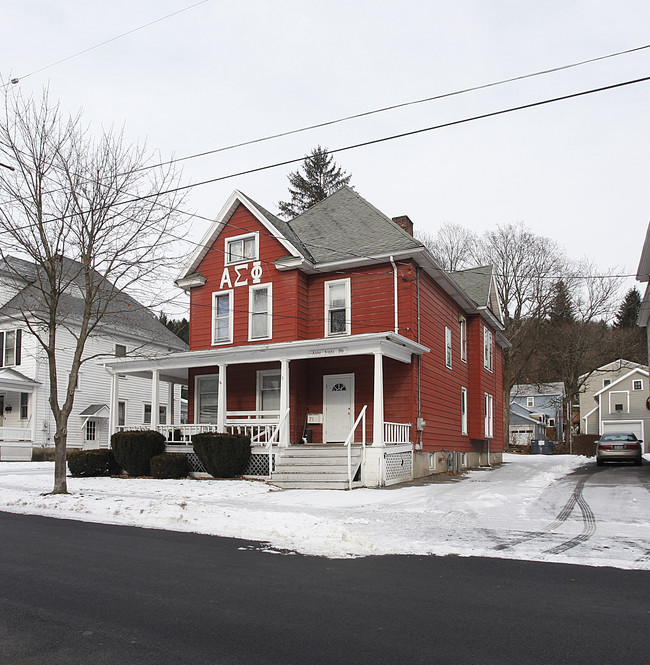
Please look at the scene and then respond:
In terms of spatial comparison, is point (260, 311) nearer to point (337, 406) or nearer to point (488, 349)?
point (337, 406)

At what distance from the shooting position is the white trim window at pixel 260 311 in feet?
66.6

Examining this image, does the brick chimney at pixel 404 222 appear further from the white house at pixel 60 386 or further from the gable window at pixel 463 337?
the white house at pixel 60 386

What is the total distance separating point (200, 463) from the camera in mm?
18719

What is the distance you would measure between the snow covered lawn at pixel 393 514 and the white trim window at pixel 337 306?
5.57m

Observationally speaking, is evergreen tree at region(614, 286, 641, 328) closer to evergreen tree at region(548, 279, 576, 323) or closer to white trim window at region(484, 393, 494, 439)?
evergreen tree at region(548, 279, 576, 323)

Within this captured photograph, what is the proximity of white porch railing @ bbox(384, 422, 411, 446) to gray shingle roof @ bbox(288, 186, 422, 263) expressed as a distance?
5014 mm

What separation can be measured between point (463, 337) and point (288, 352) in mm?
9780

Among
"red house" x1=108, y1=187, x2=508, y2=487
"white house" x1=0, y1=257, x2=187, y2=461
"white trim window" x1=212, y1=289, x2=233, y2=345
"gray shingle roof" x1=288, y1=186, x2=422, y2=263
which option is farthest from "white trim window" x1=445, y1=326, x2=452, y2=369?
"white house" x1=0, y1=257, x2=187, y2=461

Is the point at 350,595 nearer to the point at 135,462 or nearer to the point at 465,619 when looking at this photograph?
the point at 465,619

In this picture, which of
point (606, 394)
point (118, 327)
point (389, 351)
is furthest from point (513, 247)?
point (389, 351)

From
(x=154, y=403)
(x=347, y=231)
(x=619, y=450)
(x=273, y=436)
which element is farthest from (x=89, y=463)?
(x=619, y=450)

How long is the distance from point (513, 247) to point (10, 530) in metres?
38.3

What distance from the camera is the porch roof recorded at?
16.7 metres

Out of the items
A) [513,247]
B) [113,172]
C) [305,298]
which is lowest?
[305,298]
